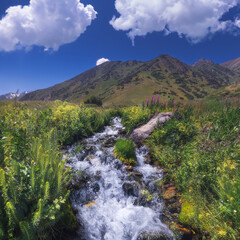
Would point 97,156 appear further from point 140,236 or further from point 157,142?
point 140,236

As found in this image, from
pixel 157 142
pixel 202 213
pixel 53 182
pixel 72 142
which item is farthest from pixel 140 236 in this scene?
pixel 72 142

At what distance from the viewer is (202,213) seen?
10.5 ft

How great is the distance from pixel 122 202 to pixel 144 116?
7.63 metres

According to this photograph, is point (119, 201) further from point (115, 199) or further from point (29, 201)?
point (29, 201)

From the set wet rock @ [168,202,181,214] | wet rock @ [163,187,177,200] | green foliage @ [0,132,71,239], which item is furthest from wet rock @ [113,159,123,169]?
green foliage @ [0,132,71,239]

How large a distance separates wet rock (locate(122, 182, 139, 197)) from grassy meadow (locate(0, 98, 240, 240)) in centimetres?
135

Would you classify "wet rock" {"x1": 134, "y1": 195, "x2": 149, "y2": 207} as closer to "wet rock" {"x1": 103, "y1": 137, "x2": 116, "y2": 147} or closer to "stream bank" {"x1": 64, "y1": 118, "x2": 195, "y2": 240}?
"stream bank" {"x1": 64, "y1": 118, "x2": 195, "y2": 240}

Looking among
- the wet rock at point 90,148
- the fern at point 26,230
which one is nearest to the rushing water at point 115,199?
the wet rock at point 90,148

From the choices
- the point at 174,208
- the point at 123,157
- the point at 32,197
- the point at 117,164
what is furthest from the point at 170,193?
the point at 32,197

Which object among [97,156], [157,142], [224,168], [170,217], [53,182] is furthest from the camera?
[157,142]

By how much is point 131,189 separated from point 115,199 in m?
0.63

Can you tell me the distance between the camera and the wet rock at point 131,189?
474cm

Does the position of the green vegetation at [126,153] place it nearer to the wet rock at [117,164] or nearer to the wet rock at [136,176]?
the wet rock at [117,164]

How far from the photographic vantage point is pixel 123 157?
6551 mm
